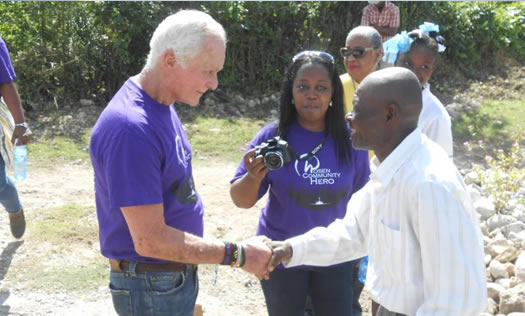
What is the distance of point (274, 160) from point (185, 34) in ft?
2.82

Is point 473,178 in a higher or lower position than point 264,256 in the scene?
lower

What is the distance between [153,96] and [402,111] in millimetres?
1086

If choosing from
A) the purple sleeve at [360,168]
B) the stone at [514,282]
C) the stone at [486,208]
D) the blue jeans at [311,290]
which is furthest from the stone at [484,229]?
the blue jeans at [311,290]

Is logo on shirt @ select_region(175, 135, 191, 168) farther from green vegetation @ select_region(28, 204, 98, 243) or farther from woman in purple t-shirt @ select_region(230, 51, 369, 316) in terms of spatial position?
green vegetation @ select_region(28, 204, 98, 243)

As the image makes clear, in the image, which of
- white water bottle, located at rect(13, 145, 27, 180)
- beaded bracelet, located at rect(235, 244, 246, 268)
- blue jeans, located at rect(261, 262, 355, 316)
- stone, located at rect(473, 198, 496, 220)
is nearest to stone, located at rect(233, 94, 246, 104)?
stone, located at rect(473, 198, 496, 220)

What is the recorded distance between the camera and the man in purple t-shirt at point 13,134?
4711 mm

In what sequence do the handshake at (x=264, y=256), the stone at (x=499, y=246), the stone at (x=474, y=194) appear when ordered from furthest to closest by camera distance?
the stone at (x=474, y=194) → the stone at (x=499, y=246) → the handshake at (x=264, y=256)

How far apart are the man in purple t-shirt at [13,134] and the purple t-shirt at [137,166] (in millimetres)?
2542

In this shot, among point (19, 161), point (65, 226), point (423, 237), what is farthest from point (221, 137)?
point (423, 237)

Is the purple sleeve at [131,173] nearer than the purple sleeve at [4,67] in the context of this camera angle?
Yes

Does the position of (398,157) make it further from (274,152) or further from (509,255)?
(509,255)

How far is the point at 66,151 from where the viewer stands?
7.77 m

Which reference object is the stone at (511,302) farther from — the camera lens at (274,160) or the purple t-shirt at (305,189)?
the camera lens at (274,160)

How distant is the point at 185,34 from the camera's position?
2.46m
